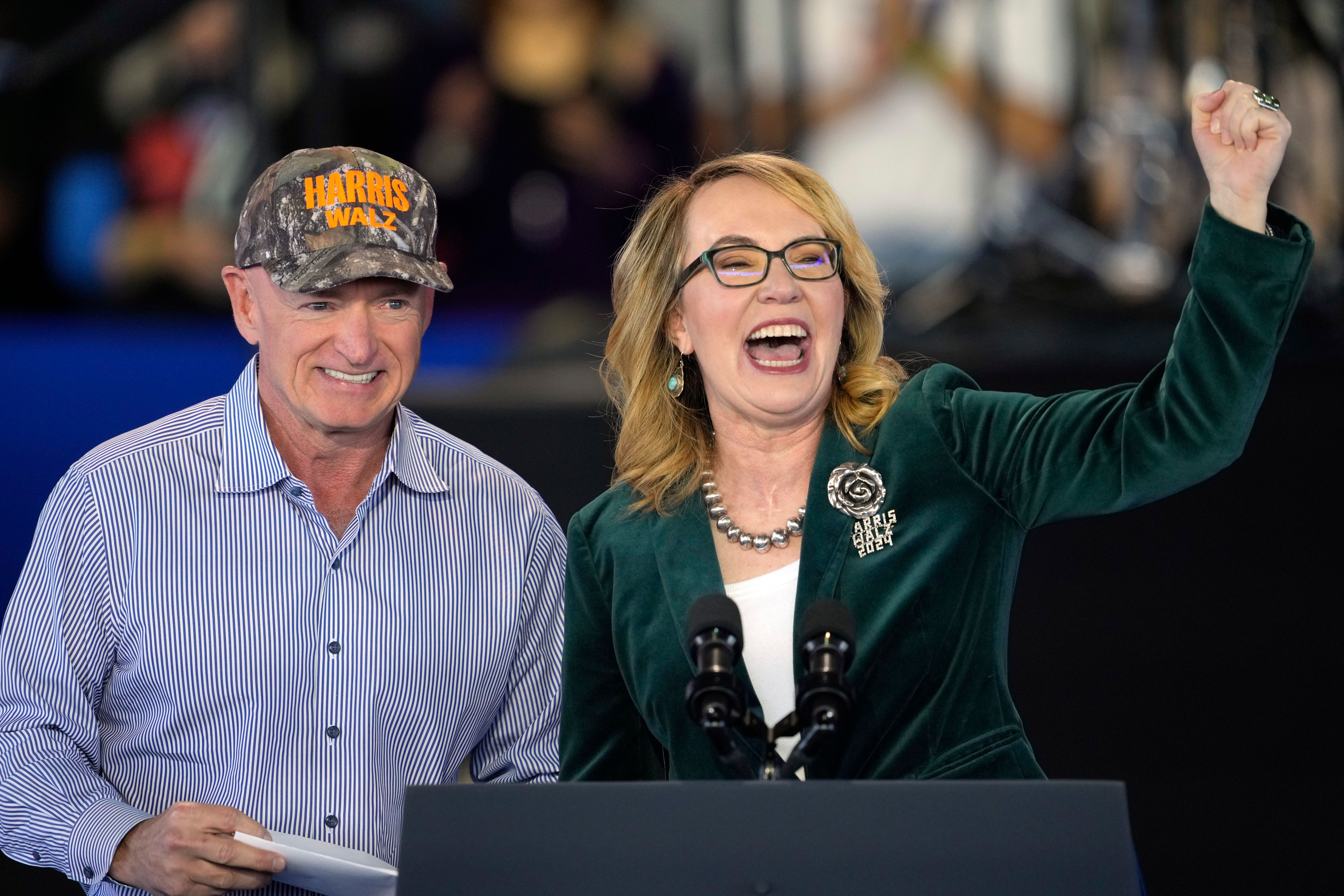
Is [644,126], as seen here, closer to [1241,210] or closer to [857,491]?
[857,491]

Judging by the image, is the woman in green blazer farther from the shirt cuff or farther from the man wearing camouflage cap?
the shirt cuff

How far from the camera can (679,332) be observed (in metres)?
2.17

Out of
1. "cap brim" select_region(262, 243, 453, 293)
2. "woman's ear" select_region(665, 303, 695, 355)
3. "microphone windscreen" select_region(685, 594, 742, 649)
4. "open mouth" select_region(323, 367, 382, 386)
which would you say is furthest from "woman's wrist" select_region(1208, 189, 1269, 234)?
"open mouth" select_region(323, 367, 382, 386)

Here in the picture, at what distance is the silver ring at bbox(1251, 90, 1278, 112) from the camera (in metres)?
1.52

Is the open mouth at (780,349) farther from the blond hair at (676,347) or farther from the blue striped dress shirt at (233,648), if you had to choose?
the blue striped dress shirt at (233,648)

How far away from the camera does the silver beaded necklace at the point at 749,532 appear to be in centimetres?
194

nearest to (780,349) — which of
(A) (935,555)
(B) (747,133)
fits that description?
(A) (935,555)

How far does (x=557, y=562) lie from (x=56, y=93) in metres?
3.25

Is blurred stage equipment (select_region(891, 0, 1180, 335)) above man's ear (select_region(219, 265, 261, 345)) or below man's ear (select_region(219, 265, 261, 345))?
above

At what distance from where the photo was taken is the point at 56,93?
465 centimetres

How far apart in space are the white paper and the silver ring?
120 centimetres

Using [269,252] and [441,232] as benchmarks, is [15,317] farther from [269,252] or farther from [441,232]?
[269,252]

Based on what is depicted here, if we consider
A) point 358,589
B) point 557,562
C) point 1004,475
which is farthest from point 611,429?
point 1004,475

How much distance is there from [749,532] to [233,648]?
69 cm
